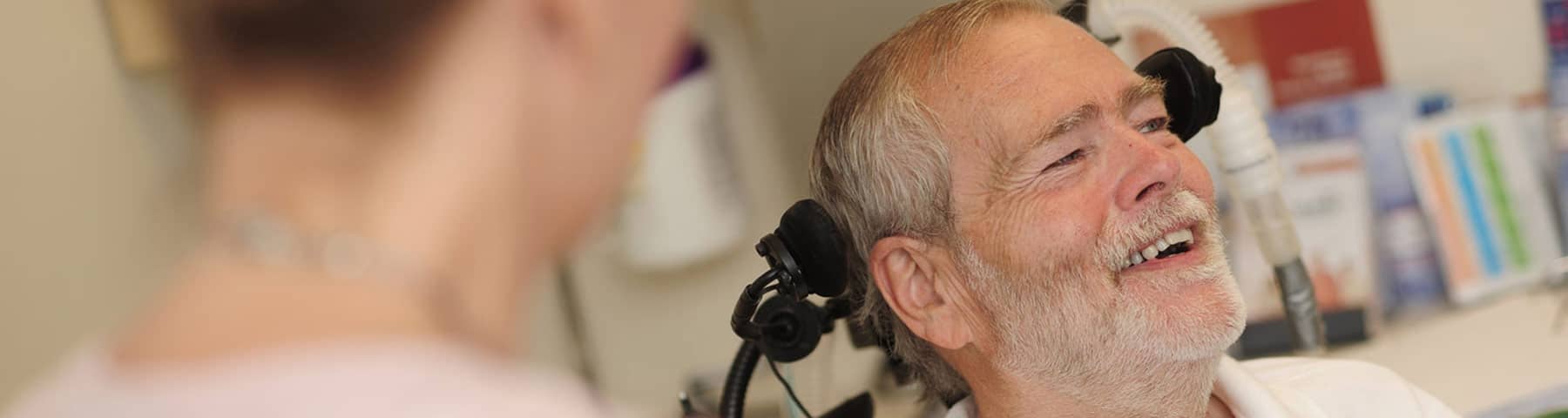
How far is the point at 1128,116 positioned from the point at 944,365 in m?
0.34

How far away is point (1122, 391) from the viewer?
1.34m

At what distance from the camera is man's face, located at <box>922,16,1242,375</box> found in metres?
1.28

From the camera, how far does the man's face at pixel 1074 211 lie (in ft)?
4.21

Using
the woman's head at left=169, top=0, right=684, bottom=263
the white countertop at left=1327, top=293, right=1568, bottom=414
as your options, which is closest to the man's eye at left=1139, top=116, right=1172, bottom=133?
the white countertop at left=1327, top=293, right=1568, bottom=414

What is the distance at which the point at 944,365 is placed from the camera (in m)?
1.52

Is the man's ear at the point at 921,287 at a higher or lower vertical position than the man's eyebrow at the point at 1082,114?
lower

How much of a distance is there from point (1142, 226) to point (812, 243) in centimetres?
30

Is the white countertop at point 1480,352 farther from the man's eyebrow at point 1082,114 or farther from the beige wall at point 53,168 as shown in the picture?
the beige wall at point 53,168

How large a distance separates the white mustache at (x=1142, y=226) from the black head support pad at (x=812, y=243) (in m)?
0.24

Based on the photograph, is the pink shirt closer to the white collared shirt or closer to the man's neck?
the man's neck

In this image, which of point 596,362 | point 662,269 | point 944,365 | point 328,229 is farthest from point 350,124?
point 662,269

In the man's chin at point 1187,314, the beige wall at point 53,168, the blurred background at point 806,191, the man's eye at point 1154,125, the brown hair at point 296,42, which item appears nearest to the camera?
the brown hair at point 296,42

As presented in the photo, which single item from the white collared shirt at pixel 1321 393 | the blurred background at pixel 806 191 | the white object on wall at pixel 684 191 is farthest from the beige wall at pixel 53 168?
the white collared shirt at pixel 1321 393

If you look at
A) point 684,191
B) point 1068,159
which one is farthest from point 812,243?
point 684,191
